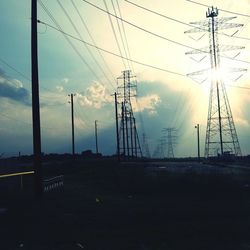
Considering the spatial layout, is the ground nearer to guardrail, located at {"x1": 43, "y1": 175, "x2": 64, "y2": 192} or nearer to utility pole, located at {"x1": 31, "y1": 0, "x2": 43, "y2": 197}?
utility pole, located at {"x1": 31, "y1": 0, "x2": 43, "y2": 197}

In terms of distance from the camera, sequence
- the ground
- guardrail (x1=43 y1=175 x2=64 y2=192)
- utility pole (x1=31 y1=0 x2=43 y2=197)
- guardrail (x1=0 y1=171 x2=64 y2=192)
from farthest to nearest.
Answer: guardrail (x1=43 y1=175 x2=64 y2=192) < guardrail (x1=0 y1=171 x2=64 y2=192) < utility pole (x1=31 y1=0 x2=43 y2=197) < the ground

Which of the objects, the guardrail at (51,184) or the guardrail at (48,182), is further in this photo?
the guardrail at (51,184)

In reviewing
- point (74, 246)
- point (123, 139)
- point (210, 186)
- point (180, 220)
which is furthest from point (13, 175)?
point (123, 139)

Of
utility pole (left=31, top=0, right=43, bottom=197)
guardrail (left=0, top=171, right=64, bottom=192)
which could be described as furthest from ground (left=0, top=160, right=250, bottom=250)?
utility pole (left=31, top=0, right=43, bottom=197)

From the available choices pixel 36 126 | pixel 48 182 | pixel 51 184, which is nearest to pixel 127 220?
pixel 36 126

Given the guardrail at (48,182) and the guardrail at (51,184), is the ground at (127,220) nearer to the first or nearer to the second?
the guardrail at (48,182)

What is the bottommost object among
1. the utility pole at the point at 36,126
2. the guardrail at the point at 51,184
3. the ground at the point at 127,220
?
the ground at the point at 127,220

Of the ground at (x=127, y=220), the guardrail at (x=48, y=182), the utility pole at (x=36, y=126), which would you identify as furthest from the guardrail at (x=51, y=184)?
the utility pole at (x=36, y=126)

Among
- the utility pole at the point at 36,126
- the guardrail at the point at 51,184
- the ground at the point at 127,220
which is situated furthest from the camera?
the guardrail at the point at 51,184

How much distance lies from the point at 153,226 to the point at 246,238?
10.7 ft

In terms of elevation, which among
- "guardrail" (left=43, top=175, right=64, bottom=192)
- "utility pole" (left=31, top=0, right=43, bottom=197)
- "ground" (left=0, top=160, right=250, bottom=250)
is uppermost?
"utility pole" (left=31, top=0, right=43, bottom=197)

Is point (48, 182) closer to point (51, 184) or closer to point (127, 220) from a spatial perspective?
point (51, 184)

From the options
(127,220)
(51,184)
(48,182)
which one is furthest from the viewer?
(51,184)

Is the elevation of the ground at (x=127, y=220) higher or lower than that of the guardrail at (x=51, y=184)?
lower
